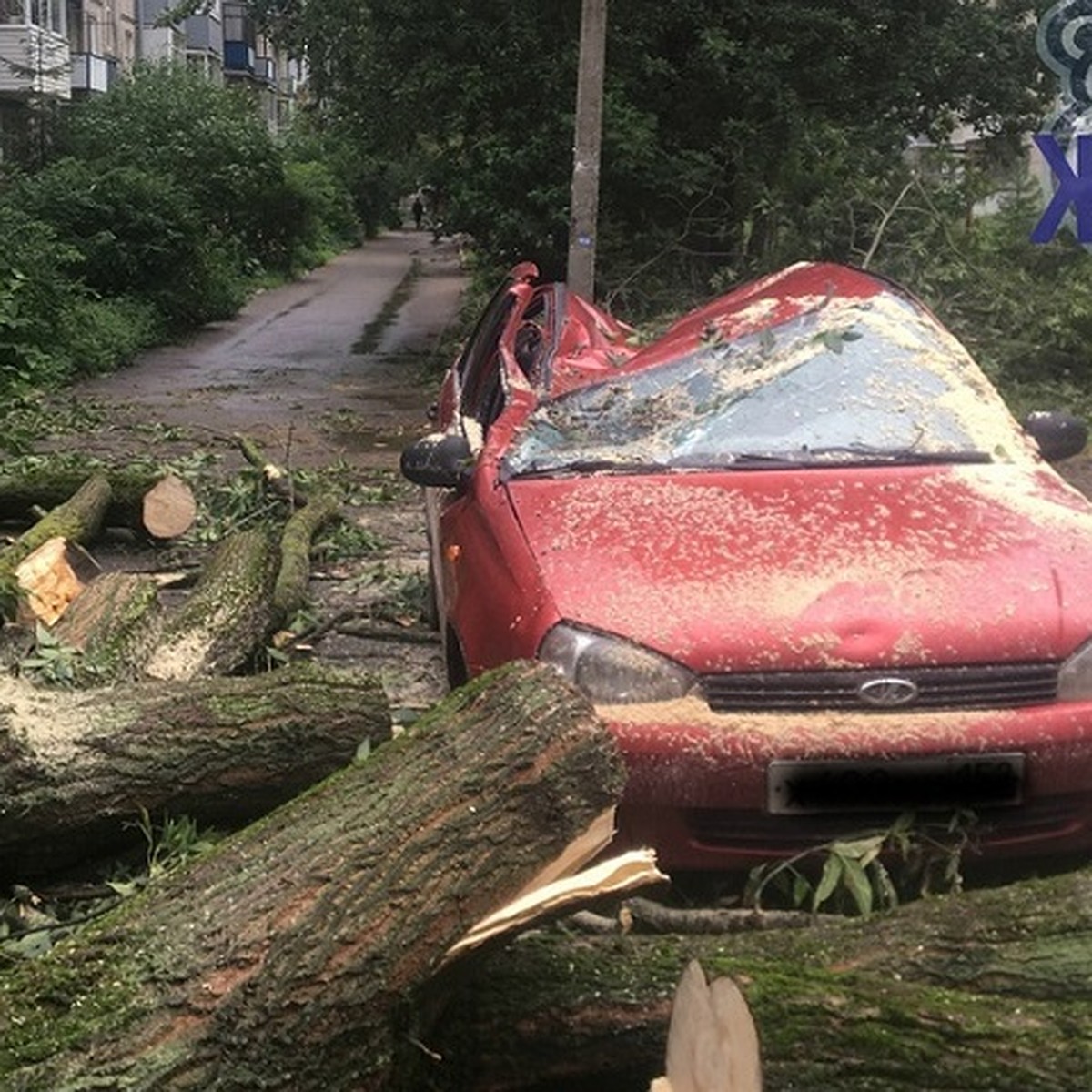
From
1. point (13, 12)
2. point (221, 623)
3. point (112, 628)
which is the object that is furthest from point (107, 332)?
point (13, 12)

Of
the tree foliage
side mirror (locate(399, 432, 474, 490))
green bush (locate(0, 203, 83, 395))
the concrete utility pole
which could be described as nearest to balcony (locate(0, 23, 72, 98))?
green bush (locate(0, 203, 83, 395))

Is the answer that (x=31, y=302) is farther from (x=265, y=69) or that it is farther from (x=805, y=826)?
(x=265, y=69)

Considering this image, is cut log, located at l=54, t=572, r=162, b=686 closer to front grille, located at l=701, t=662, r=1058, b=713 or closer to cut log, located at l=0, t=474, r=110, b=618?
cut log, located at l=0, t=474, r=110, b=618

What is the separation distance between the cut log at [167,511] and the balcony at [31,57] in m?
22.9

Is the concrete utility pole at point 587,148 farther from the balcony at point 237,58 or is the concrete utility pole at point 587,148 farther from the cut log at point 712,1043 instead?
the balcony at point 237,58

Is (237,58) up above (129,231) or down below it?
above

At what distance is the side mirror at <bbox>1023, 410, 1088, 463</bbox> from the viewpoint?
5.25 meters

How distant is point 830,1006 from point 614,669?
3.46ft

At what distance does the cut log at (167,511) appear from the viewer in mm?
8320

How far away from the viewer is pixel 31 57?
30.5 m

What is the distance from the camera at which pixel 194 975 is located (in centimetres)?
281

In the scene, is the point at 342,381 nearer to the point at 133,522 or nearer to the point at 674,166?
the point at 674,166

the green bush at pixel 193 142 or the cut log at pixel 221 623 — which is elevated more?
the green bush at pixel 193 142

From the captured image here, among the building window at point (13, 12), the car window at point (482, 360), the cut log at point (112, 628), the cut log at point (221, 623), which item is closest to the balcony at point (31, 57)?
the building window at point (13, 12)
